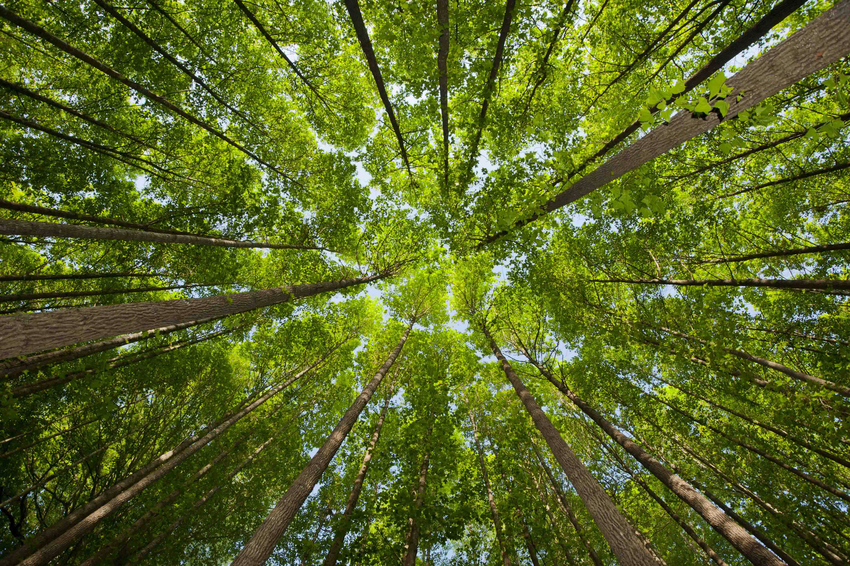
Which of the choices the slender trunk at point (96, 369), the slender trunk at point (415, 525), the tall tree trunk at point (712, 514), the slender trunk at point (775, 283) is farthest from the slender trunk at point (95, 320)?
the slender trunk at point (775, 283)

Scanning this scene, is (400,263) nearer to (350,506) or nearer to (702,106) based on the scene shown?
(350,506)

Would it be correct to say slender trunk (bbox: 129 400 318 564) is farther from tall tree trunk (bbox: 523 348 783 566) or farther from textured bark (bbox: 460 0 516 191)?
textured bark (bbox: 460 0 516 191)

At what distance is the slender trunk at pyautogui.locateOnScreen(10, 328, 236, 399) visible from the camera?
217 inches

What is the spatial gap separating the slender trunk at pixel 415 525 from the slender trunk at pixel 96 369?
6.80 meters

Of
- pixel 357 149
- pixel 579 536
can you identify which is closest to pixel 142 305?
pixel 357 149

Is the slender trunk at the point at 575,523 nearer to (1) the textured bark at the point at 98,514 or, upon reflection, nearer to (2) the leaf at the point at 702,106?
(2) the leaf at the point at 702,106

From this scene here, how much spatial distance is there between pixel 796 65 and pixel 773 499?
946 cm

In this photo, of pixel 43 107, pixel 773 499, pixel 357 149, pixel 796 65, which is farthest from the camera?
pixel 357 149

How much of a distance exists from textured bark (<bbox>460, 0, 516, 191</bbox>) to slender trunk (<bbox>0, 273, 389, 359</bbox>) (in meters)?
5.57

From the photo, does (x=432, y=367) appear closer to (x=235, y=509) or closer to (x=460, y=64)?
(x=235, y=509)

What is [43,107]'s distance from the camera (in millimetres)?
6215

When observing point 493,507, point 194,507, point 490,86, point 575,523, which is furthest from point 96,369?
point 575,523

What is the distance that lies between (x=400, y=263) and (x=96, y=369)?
748 cm

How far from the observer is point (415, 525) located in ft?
22.1
